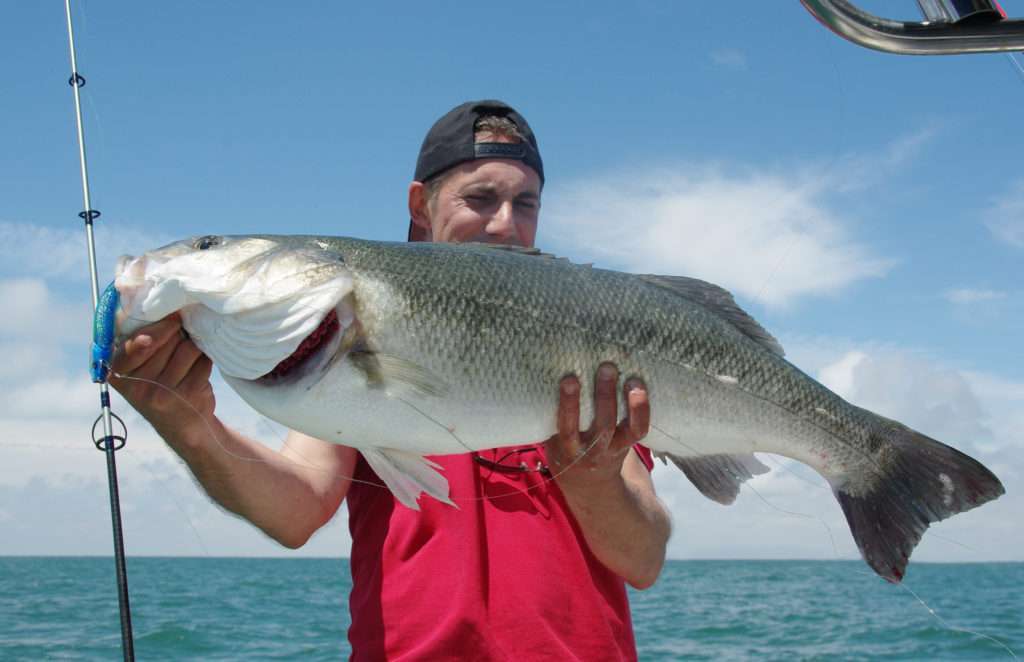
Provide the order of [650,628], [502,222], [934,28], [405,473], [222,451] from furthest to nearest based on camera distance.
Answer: [650,628] < [502,222] < [222,451] < [405,473] < [934,28]

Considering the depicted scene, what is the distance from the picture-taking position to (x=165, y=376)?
242 centimetres

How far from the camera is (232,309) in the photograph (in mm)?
2371

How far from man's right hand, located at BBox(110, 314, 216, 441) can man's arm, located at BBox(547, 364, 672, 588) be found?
106 cm

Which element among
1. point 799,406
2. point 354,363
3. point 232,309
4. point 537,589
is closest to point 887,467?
point 799,406

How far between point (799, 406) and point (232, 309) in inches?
72.9

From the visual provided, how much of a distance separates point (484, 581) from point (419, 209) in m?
1.64

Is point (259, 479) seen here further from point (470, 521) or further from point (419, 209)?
point (419, 209)

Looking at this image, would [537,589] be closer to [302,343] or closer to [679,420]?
[679,420]

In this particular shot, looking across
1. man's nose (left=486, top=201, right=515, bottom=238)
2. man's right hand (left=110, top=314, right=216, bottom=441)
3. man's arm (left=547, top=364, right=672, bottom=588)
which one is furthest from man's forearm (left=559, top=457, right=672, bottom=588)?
man's right hand (left=110, top=314, right=216, bottom=441)

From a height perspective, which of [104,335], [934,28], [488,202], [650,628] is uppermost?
[488,202]

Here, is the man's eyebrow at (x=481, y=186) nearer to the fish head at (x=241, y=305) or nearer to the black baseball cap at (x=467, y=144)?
the black baseball cap at (x=467, y=144)

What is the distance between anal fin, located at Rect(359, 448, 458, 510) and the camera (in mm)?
2418

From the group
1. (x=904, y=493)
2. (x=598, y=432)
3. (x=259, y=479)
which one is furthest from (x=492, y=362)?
(x=904, y=493)

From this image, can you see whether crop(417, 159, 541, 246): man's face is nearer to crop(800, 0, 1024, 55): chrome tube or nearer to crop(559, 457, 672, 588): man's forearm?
crop(559, 457, 672, 588): man's forearm
